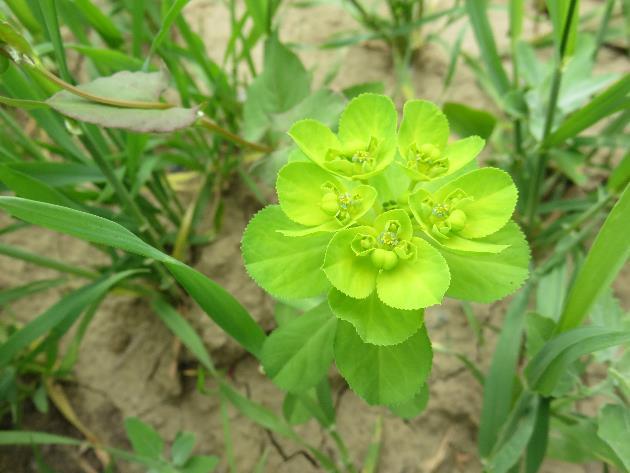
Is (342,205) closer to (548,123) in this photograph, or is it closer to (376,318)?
(376,318)

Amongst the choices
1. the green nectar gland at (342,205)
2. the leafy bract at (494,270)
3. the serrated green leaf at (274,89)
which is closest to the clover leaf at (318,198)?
the green nectar gland at (342,205)

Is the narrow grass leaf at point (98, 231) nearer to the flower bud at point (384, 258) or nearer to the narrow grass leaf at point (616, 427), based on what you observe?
the flower bud at point (384, 258)

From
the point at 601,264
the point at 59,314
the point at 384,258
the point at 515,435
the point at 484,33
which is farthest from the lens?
the point at 484,33

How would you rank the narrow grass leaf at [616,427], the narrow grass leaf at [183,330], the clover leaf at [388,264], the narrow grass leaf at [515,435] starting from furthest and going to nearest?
the narrow grass leaf at [183,330] → the narrow grass leaf at [515,435] → the narrow grass leaf at [616,427] → the clover leaf at [388,264]

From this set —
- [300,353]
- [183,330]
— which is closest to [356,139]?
[300,353]

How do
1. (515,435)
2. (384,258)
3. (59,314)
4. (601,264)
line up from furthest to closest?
(59,314) < (515,435) < (601,264) < (384,258)

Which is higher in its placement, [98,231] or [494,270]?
[98,231]

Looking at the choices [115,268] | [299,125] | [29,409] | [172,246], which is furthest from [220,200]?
[299,125]

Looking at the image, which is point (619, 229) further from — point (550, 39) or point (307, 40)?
point (307, 40)
